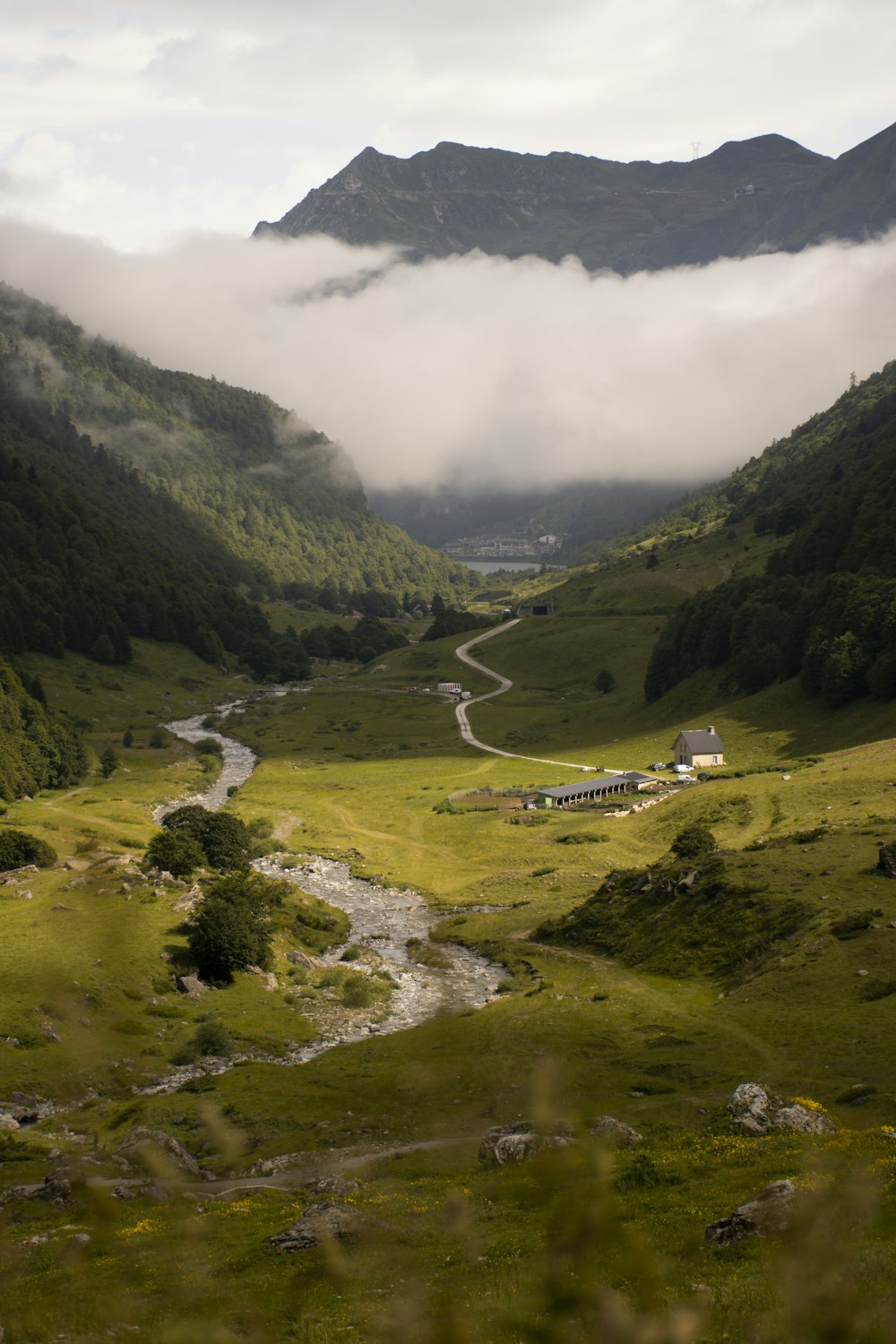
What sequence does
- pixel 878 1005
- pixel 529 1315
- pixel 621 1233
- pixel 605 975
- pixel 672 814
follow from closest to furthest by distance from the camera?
pixel 621 1233, pixel 529 1315, pixel 878 1005, pixel 605 975, pixel 672 814

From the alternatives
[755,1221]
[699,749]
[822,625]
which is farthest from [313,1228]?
[822,625]

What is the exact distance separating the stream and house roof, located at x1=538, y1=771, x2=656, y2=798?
31.2 m

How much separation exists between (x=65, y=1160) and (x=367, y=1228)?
826 inches

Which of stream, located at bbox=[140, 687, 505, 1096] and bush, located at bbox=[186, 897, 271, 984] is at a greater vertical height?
bush, located at bbox=[186, 897, 271, 984]

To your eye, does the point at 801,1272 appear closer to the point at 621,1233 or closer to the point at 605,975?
the point at 621,1233

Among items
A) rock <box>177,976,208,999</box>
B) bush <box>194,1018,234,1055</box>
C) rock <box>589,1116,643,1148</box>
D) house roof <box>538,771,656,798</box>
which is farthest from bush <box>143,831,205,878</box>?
rock <box>589,1116,643,1148</box>

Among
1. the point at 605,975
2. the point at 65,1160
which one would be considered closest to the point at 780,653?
the point at 605,975

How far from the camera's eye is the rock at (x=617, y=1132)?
103ft

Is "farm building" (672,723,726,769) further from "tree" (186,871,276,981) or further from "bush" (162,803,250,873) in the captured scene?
"tree" (186,871,276,981)

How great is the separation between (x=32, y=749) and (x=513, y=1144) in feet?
406

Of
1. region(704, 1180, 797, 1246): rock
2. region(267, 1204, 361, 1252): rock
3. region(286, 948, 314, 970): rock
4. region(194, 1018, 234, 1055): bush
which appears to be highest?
region(704, 1180, 797, 1246): rock

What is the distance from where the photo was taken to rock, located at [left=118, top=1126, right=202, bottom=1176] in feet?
116

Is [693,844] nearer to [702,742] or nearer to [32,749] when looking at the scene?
[702,742]

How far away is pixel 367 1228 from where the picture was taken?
21.0 m
